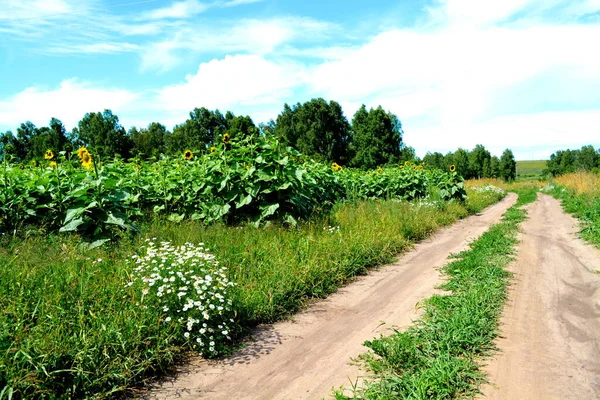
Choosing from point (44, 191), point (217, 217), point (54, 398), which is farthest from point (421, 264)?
point (44, 191)

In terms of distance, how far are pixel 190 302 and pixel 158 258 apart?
3.47ft

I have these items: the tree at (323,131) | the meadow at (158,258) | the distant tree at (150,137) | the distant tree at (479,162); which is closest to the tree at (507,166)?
the distant tree at (479,162)

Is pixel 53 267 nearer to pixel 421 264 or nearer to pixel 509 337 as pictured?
pixel 509 337

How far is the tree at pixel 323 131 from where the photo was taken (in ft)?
158

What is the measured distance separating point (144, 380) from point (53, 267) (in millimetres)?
1936

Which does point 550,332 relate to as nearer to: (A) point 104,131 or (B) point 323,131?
(B) point 323,131

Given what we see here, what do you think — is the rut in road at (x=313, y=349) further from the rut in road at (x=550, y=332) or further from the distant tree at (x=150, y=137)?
the distant tree at (x=150, y=137)

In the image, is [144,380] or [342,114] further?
[342,114]

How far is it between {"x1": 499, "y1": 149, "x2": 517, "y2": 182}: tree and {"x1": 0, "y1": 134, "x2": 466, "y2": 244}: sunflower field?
218ft

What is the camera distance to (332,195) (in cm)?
1080

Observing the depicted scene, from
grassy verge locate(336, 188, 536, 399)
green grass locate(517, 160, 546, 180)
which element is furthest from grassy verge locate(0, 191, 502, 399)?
green grass locate(517, 160, 546, 180)

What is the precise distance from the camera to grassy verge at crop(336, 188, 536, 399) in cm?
281

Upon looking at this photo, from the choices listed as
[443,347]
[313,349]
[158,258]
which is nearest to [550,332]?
[443,347]

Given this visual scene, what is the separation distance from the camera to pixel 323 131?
48.7 metres
